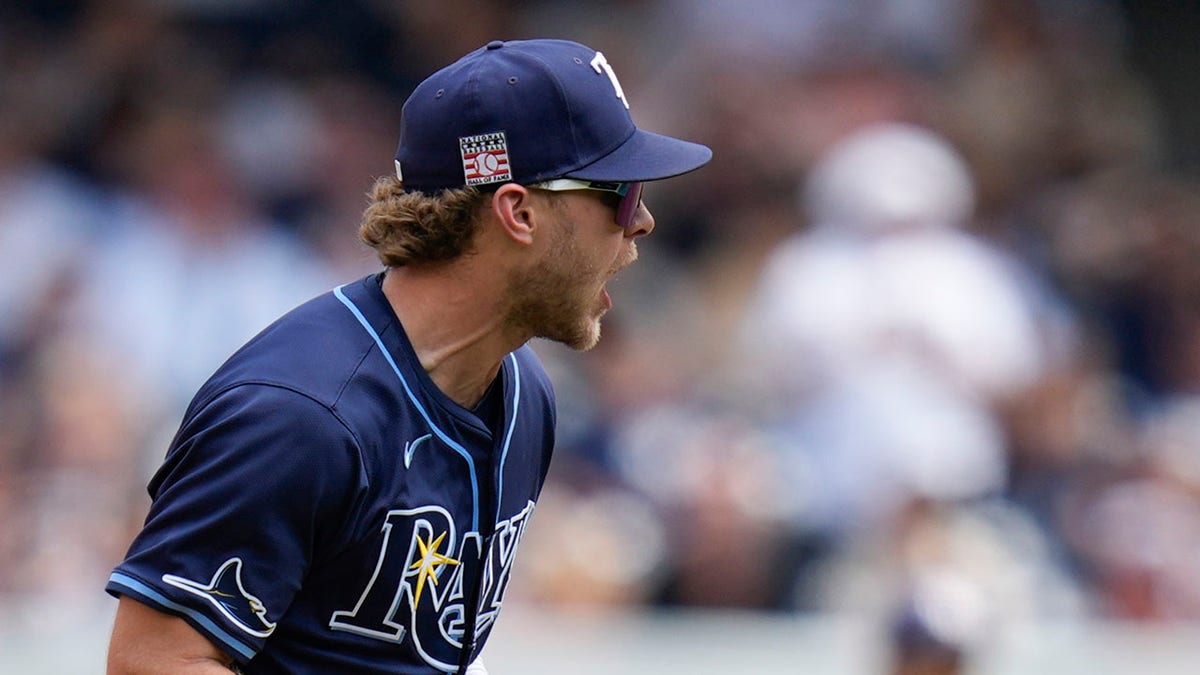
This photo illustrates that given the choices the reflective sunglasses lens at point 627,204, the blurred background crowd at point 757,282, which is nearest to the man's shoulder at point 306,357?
the reflective sunglasses lens at point 627,204

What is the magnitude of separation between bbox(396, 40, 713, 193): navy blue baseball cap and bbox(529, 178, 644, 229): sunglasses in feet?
0.06

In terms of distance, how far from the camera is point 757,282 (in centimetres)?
705

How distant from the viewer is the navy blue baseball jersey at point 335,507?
235 cm

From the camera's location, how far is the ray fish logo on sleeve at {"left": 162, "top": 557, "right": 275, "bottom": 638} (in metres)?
2.34

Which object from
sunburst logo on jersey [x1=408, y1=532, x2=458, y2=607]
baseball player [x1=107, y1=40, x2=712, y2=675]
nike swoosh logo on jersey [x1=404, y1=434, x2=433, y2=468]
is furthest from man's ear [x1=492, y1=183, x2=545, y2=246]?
sunburst logo on jersey [x1=408, y1=532, x2=458, y2=607]

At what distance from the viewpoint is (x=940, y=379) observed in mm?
6387

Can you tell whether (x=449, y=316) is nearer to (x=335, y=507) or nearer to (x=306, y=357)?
(x=306, y=357)

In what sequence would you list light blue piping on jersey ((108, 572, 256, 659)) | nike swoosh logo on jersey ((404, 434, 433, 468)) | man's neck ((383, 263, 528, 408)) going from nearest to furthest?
1. light blue piping on jersey ((108, 572, 256, 659))
2. nike swoosh logo on jersey ((404, 434, 433, 468))
3. man's neck ((383, 263, 528, 408))

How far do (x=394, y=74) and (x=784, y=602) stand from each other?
3.62 metres

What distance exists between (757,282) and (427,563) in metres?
4.59

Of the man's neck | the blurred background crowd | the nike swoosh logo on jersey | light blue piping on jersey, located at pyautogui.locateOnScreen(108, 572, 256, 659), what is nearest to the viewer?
light blue piping on jersey, located at pyautogui.locateOnScreen(108, 572, 256, 659)

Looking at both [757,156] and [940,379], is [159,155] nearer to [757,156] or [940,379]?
[757,156]

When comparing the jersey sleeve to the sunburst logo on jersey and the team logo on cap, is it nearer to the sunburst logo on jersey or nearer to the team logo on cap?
the sunburst logo on jersey

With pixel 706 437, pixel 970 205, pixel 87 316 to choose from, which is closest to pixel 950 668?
pixel 706 437
